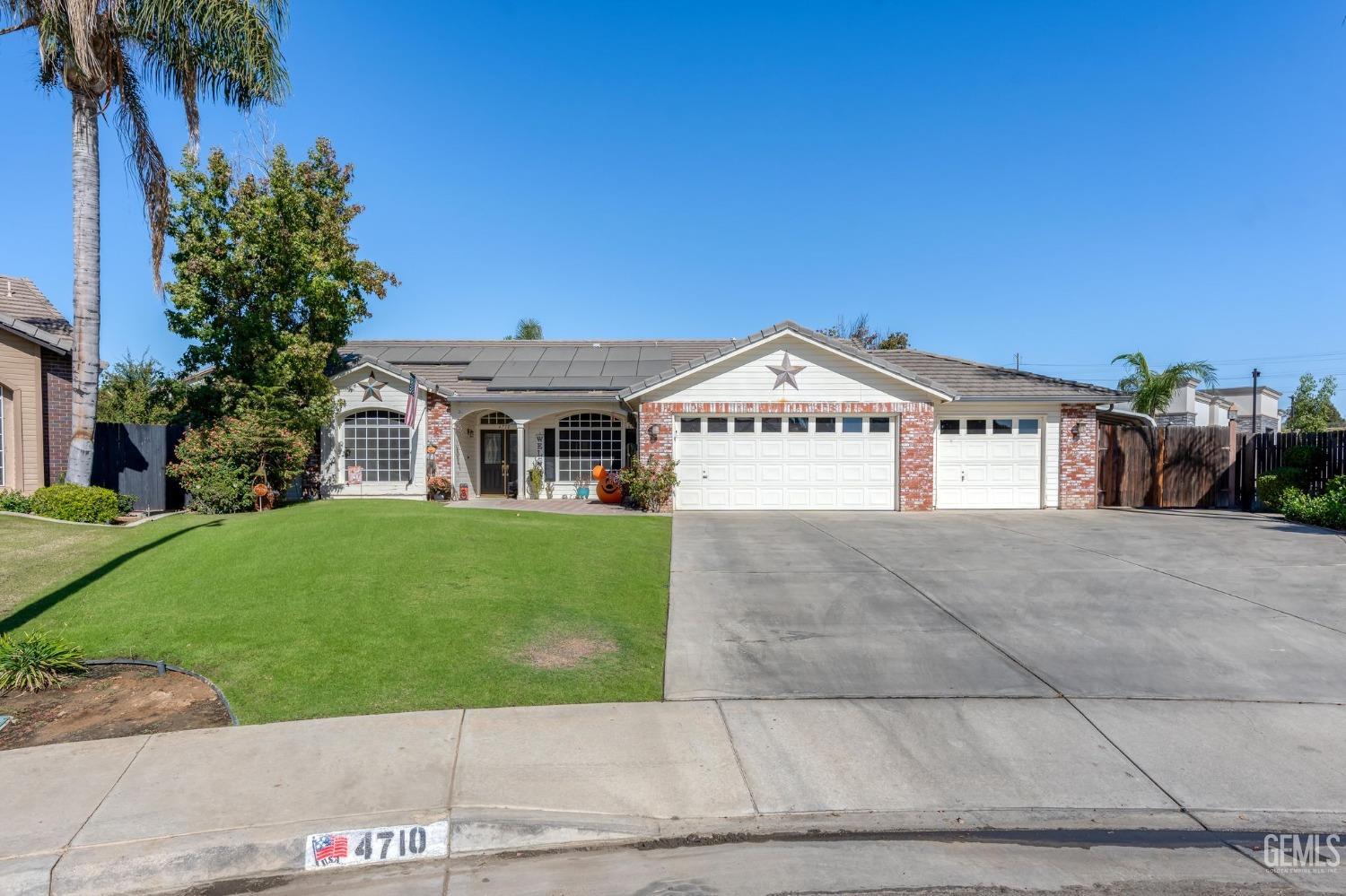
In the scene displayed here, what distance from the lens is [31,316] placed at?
55.6 feet

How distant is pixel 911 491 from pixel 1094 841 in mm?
14593

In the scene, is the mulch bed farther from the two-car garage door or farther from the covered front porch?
the covered front porch

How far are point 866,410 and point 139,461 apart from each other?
1683cm

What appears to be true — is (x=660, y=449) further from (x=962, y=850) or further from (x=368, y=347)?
(x=962, y=850)

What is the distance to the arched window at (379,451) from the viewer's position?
2009 centimetres

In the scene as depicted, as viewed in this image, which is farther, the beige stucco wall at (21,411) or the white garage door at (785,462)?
the white garage door at (785,462)

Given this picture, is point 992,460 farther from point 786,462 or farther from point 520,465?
point 520,465

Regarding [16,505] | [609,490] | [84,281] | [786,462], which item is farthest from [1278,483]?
[16,505]

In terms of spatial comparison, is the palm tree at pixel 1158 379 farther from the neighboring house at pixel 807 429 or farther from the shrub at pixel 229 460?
the shrub at pixel 229 460

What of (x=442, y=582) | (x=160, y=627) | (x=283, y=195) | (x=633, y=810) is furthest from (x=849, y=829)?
(x=283, y=195)

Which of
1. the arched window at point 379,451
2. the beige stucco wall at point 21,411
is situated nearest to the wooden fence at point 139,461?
the beige stucco wall at point 21,411

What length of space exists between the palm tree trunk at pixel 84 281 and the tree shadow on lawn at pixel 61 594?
14.0ft

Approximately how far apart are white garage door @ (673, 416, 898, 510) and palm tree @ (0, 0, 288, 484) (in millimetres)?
11854

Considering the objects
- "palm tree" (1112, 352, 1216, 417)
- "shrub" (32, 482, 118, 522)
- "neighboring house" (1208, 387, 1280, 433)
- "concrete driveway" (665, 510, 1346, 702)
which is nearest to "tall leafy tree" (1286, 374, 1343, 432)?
"neighboring house" (1208, 387, 1280, 433)
